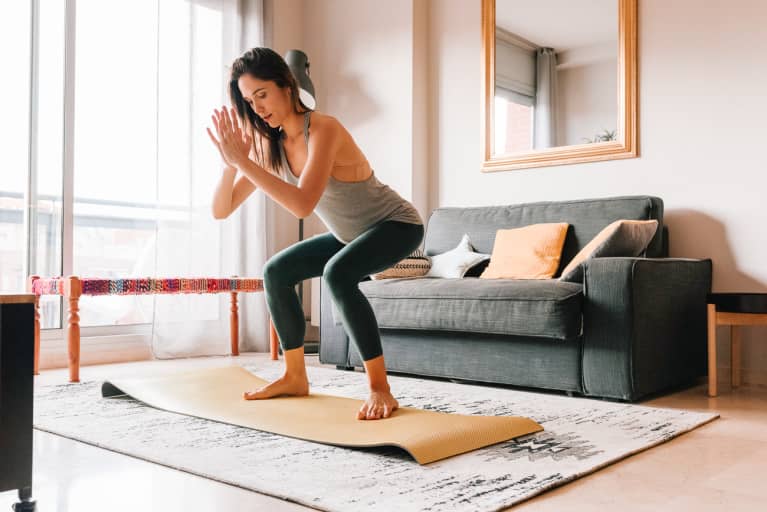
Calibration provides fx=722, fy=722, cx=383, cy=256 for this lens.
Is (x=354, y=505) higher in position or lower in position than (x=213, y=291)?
lower

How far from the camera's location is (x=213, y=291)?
3949mm

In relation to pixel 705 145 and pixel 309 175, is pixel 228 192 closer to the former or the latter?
pixel 309 175

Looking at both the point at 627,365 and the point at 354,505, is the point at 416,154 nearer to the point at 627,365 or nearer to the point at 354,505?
the point at 627,365

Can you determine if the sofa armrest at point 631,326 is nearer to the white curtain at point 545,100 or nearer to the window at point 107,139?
the white curtain at point 545,100

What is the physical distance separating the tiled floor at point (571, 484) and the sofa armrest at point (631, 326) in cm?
55

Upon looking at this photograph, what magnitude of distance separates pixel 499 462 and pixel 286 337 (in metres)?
0.95

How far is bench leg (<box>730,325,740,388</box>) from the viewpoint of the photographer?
318 centimetres

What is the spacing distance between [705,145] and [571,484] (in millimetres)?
2449

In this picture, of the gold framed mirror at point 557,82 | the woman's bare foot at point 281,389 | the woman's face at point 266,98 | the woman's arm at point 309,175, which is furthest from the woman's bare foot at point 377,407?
the gold framed mirror at point 557,82

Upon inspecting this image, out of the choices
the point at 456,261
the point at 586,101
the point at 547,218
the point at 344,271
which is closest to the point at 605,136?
the point at 586,101

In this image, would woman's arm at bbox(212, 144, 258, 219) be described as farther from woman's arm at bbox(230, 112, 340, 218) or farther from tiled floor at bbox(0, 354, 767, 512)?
tiled floor at bbox(0, 354, 767, 512)

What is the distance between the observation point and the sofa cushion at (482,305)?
110 inches

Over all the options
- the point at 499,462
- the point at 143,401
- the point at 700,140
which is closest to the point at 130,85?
the point at 143,401

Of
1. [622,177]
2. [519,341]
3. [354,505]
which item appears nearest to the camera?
[354,505]
